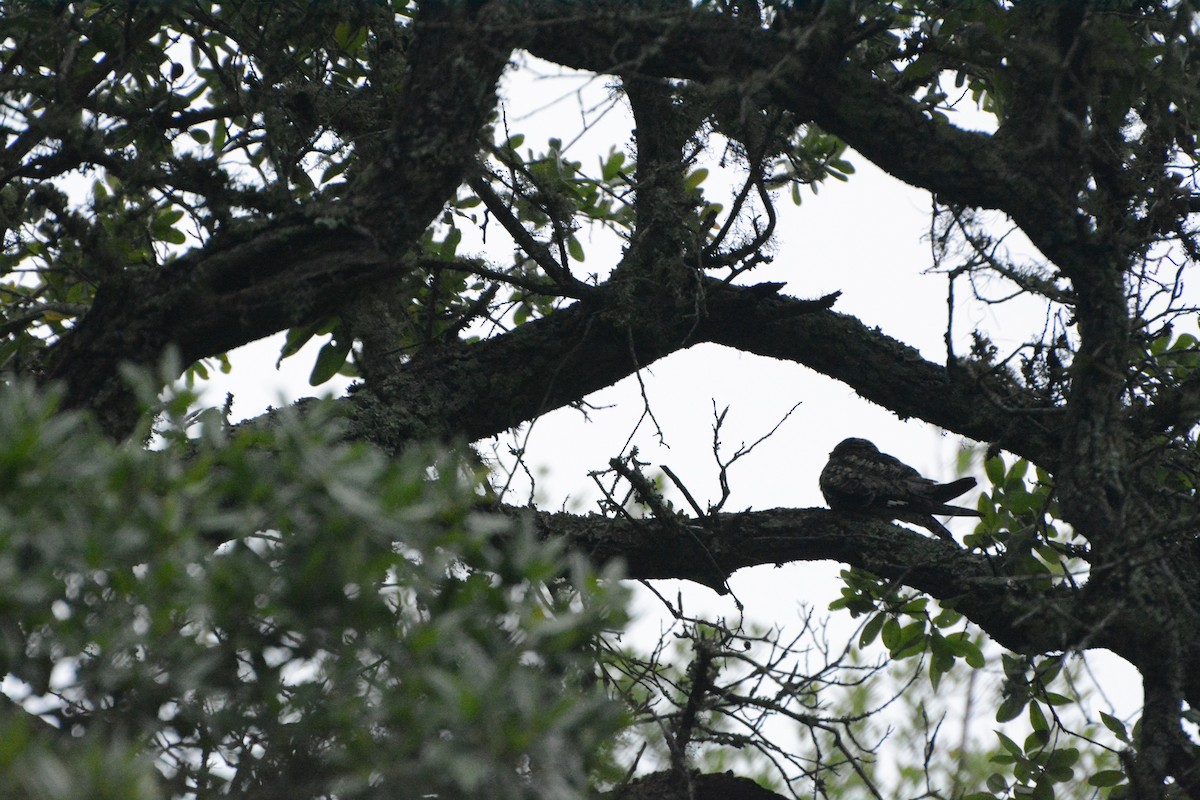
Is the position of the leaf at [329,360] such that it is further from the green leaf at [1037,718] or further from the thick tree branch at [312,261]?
the green leaf at [1037,718]

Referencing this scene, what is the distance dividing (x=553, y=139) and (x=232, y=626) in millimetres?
3882

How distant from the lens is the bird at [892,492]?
13.9 feet

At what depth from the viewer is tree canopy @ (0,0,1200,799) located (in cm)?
144

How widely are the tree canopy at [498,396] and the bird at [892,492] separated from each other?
0.55 feet

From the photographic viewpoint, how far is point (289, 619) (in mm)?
1509

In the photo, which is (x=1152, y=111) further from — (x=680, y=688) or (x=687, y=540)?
(x=680, y=688)

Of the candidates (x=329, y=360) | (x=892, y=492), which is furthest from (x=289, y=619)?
(x=892, y=492)

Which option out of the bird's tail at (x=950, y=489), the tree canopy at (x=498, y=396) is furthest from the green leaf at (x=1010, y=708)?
the bird's tail at (x=950, y=489)

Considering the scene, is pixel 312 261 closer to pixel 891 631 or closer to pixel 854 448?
pixel 891 631

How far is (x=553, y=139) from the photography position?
5090mm

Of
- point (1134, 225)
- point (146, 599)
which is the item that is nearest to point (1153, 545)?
point (1134, 225)

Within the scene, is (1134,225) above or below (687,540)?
above

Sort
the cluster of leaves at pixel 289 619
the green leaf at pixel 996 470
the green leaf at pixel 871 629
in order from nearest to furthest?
the cluster of leaves at pixel 289 619, the green leaf at pixel 871 629, the green leaf at pixel 996 470

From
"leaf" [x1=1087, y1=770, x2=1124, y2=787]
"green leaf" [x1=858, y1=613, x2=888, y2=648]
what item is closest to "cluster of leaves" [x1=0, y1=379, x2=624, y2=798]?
"leaf" [x1=1087, y1=770, x2=1124, y2=787]
